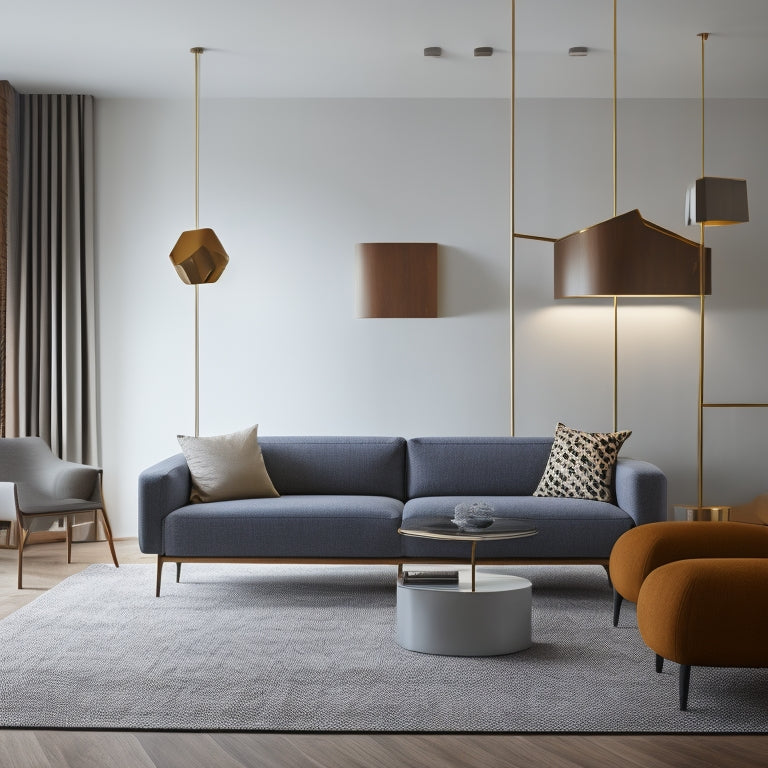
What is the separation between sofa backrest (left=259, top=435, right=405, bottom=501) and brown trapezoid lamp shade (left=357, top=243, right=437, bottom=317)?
1109 mm

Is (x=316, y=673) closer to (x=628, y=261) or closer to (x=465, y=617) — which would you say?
(x=465, y=617)

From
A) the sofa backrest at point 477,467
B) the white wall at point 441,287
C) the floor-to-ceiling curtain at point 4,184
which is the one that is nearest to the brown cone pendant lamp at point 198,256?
the white wall at point 441,287

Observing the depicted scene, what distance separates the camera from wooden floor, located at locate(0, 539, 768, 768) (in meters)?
2.51

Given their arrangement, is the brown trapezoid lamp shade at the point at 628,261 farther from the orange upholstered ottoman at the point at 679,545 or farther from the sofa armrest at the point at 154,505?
the sofa armrest at the point at 154,505

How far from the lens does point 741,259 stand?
5.91 meters

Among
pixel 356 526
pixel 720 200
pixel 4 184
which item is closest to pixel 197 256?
pixel 4 184

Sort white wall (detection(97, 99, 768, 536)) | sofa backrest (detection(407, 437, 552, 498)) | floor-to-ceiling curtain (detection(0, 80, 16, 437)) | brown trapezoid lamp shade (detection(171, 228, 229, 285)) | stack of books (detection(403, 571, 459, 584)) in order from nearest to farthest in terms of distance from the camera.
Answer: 1. stack of books (detection(403, 571, 459, 584))
2. sofa backrest (detection(407, 437, 552, 498))
3. brown trapezoid lamp shade (detection(171, 228, 229, 285))
4. floor-to-ceiling curtain (detection(0, 80, 16, 437))
5. white wall (detection(97, 99, 768, 536))

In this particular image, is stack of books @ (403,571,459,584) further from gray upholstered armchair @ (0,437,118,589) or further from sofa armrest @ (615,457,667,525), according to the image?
gray upholstered armchair @ (0,437,118,589)

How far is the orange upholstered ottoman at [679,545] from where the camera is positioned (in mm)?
3551

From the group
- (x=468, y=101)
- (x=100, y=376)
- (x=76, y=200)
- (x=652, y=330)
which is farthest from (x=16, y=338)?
(x=652, y=330)

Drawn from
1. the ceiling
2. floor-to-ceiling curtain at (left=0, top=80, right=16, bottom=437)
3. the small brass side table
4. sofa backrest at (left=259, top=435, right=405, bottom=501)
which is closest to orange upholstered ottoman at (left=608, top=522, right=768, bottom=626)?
sofa backrest at (left=259, top=435, right=405, bottom=501)

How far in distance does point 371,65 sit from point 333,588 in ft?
9.55

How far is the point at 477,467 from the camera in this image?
5.03 meters

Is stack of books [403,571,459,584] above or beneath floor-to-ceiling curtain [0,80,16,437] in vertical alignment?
beneath
